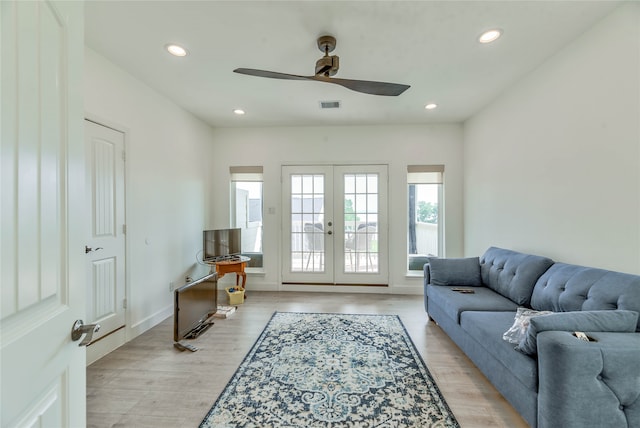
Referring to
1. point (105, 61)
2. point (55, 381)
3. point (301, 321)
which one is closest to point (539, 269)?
point (301, 321)

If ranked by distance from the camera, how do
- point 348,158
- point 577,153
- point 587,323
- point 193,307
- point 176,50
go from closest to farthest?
1. point 587,323
2. point 577,153
3. point 176,50
4. point 193,307
5. point 348,158

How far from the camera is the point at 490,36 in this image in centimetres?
212

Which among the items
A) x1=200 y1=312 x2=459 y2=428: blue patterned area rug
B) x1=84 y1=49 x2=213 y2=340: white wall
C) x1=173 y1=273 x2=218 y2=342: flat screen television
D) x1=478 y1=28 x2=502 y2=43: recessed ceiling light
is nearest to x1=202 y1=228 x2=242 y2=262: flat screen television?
x1=84 y1=49 x2=213 y2=340: white wall

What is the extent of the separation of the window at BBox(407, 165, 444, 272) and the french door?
1.47ft

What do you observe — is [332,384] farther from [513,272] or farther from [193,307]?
[513,272]

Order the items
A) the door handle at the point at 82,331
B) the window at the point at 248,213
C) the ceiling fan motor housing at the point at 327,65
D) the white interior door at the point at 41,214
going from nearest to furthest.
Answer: the white interior door at the point at 41,214 → the door handle at the point at 82,331 → the ceiling fan motor housing at the point at 327,65 → the window at the point at 248,213

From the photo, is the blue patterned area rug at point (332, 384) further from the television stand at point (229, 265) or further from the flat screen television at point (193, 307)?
the television stand at point (229, 265)

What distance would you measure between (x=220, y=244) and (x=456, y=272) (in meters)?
3.13

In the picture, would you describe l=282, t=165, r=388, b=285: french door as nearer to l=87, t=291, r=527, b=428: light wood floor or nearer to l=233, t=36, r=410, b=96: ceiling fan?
l=87, t=291, r=527, b=428: light wood floor

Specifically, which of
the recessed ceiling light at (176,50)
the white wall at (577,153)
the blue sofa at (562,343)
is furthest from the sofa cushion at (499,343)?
the recessed ceiling light at (176,50)

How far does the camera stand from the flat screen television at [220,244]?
146 inches

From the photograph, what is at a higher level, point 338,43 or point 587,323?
point 338,43

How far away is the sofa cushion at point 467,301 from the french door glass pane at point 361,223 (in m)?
1.48

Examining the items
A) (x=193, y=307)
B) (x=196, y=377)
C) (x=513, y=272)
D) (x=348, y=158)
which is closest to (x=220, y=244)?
(x=193, y=307)
